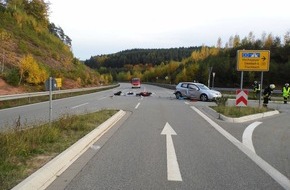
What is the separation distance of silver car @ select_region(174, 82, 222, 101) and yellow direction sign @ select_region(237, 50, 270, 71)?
15.7 feet

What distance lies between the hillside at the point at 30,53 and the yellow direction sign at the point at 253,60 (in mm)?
20542

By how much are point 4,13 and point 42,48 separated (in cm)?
783

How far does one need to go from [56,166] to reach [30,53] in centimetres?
4814

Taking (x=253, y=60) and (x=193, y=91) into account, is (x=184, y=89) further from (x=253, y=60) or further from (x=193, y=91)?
(x=253, y=60)

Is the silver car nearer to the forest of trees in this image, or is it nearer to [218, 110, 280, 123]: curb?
[218, 110, 280, 123]: curb

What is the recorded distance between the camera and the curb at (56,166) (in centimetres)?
589

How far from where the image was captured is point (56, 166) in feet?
23.4

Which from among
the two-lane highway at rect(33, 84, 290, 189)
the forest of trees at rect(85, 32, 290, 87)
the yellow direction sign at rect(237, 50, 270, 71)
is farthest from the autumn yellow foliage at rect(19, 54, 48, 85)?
the forest of trees at rect(85, 32, 290, 87)

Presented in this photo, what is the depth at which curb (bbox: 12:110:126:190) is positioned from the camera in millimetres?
5887

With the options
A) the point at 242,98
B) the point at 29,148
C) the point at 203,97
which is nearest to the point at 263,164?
the point at 29,148

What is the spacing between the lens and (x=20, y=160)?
23.4ft

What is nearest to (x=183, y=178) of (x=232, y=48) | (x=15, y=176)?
(x=15, y=176)

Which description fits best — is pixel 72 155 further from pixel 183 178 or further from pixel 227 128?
pixel 227 128

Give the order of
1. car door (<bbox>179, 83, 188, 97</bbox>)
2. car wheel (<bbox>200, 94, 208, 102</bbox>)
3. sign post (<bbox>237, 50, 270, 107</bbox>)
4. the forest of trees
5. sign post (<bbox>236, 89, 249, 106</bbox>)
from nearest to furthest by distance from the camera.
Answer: sign post (<bbox>236, 89, 249, 106</bbox>)
sign post (<bbox>237, 50, 270, 107</bbox>)
car wheel (<bbox>200, 94, 208, 102</bbox>)
car door (<bbox>179, 83, 188, 97</bbox>)
the forest of trees
